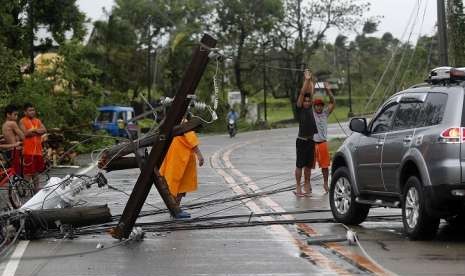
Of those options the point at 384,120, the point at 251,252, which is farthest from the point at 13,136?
the point at 251,252

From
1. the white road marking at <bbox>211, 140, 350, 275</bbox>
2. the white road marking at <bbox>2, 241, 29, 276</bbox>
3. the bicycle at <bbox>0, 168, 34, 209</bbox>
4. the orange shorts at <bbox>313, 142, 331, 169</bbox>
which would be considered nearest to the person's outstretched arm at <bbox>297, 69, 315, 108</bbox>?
the orange shorts at <bbox>313, 142, 331, 169</bbox>

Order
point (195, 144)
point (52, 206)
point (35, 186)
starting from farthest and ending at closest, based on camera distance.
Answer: point (35, 186)
point (195, 144)
point (52, 206)

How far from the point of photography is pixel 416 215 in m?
9.67

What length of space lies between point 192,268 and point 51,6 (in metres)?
30.3

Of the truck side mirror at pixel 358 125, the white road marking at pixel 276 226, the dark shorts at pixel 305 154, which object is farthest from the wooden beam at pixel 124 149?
the dark shorts at pixel 305 154

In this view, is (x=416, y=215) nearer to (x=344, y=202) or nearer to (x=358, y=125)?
(x=358, y=125)

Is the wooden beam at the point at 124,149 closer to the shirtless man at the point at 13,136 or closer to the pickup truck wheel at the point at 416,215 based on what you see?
the pickup truck wheel at the point at 416,215

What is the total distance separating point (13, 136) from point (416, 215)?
840 cm

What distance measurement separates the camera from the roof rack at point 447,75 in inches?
378

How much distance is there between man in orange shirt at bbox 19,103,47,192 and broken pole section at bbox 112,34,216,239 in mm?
5926

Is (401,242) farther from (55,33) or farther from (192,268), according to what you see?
(55,33)

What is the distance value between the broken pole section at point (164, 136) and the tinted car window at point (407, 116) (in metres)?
2.48

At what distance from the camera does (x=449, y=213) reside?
9.38 meters

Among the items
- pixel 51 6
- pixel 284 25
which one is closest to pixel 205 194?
pixel 51 6
